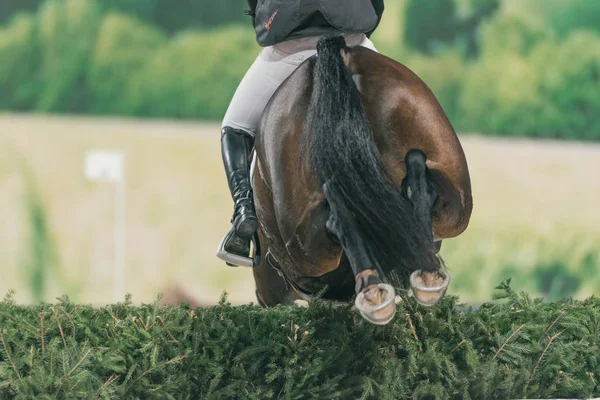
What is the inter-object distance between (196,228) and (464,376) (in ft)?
23.4

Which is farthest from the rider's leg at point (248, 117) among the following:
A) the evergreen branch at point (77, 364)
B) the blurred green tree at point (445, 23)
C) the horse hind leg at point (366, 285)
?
the blurred green tree at point (445, 23)

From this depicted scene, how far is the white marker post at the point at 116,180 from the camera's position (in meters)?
9.12

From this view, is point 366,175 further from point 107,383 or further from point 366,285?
point 107,383

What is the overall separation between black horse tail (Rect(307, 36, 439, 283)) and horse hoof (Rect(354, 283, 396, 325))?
0.48 feet

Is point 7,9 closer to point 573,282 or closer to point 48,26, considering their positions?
point 48,26

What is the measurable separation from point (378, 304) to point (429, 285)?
0.64 feet

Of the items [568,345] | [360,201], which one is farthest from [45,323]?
[568,345]

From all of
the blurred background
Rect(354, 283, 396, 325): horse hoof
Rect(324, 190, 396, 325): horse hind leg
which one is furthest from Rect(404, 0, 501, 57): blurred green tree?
Rect(354, 283, 396, 325): horse hoof

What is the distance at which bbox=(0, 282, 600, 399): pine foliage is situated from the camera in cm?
284

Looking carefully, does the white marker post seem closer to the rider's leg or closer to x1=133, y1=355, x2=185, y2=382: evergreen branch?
the rider's leg

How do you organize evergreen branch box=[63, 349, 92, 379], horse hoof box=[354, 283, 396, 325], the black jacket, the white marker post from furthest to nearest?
the white marker post
the black jacket
evergreen branch box=[63, 349, 92, 379]
horse hoof box=[354, 283, 396, 325]

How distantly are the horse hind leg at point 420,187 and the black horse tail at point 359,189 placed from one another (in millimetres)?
28

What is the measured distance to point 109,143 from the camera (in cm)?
1027

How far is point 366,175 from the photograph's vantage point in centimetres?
285
